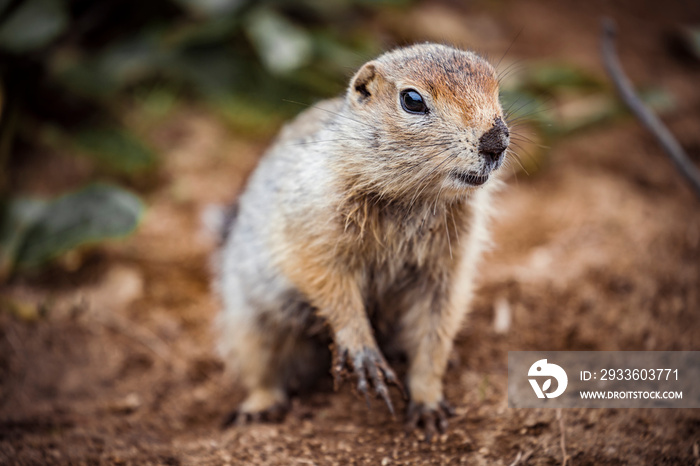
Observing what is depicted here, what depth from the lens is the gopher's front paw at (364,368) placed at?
3264 millimetres

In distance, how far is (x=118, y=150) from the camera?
5.84m

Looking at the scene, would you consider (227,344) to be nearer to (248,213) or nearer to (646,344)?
(248,213)

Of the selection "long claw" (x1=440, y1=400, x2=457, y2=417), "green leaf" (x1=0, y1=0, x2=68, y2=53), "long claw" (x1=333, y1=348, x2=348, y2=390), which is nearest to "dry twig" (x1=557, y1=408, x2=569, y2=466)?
"long claw" (x1=440, y1=400, x2=457, y2=417)

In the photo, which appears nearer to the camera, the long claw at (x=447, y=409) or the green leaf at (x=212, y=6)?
the long claw at (x=447, y=409)

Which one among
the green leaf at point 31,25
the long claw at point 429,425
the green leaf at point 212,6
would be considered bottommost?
the long claw at point 429,425

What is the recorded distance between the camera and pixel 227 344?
423 cm

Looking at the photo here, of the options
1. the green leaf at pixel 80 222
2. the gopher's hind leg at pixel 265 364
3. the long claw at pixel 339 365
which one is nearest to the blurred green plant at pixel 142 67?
the green leaf at pixel 80 222

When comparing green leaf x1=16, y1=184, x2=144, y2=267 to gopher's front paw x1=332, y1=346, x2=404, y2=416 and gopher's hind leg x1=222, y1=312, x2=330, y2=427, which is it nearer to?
gopher's hind leg x1=222, y1=312, x2=330, y2=427

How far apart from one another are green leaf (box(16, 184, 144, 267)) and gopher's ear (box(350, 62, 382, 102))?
2005 mm

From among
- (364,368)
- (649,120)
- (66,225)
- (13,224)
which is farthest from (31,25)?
(649,120)

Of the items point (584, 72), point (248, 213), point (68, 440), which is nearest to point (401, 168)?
point (248, 213)

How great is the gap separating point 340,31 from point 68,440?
17.1 ft

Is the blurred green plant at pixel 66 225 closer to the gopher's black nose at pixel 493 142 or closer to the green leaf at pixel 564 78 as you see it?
the gopher's black nose at pixel 493 142

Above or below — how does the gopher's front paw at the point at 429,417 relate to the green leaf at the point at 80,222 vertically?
below
